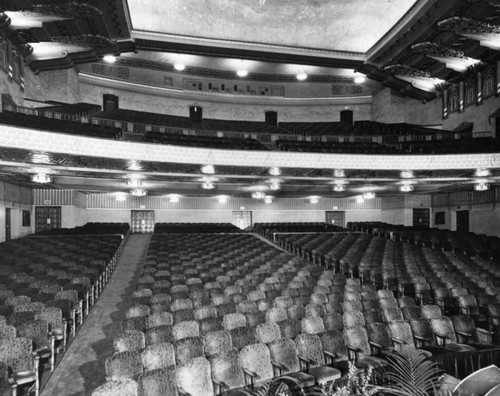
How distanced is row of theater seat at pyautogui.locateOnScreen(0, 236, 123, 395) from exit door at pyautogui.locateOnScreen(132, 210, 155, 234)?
7.97 m

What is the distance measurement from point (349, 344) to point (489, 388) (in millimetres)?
1861

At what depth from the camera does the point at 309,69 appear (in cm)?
1942

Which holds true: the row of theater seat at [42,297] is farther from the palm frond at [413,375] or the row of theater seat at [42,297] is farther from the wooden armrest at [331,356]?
the palm frond at [413,375]

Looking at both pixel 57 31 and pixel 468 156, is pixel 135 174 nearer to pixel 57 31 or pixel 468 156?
pixel 57 31

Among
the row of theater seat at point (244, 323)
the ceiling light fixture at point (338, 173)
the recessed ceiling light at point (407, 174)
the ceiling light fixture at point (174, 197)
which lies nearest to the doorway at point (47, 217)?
the ceiling light fixture at point (174, 197)

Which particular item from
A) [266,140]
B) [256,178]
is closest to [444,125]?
[266,140]

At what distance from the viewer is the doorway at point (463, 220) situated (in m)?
17.8

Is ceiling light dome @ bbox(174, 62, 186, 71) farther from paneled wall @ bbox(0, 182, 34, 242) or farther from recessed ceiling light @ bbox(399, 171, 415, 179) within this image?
recessed ceiling light @ bbox(399, 171, 415, 179)

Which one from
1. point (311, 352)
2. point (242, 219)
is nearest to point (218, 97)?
point (242, 219)

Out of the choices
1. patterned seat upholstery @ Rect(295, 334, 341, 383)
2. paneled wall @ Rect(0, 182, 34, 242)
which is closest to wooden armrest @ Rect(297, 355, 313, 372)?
patterned seat upholstery @ Rect(295, 334, 341, 383)

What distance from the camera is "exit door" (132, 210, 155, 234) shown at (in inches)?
794

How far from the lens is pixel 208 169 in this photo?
1247 centimetres

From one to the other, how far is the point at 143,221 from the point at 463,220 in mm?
17721

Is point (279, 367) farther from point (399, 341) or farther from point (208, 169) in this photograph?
point (208, 169)
